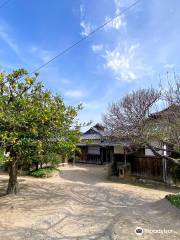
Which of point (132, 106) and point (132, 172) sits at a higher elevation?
point (132, 106)

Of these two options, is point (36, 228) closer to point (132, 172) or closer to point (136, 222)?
point (136, 222)

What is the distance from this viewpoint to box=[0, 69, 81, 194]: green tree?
26.7 ft

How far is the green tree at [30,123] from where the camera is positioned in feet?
26.7

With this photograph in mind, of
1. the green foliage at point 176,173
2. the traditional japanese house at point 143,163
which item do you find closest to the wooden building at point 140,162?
the traditional japanese house at point 143,163

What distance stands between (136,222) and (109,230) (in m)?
1.13

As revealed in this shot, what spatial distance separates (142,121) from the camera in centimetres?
1068

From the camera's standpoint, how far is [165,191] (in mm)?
12383

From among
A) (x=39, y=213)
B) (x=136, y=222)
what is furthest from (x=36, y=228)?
(x=136, y=222)

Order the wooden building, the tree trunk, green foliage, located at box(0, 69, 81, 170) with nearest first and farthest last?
green foliage, located at box(0, 69, 81, 170)
the tree trunk
the wooden building

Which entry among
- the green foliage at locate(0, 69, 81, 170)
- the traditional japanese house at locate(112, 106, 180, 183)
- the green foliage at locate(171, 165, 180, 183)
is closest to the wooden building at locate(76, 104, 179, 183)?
the traditional japanese house at locate(112, 106, 180, 183)

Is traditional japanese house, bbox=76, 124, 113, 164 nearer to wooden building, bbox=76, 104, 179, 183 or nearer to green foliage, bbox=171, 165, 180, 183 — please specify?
wooden building, bbox=76, 104, 179, 183

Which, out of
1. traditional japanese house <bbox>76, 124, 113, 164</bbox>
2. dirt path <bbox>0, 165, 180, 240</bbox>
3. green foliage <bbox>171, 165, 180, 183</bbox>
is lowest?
dirt path <bbox>0, 165, 180, 240</bbox>

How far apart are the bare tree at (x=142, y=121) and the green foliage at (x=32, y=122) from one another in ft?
9.19

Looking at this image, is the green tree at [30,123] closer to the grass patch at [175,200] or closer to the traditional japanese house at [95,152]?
the grass patch at [175,200]
